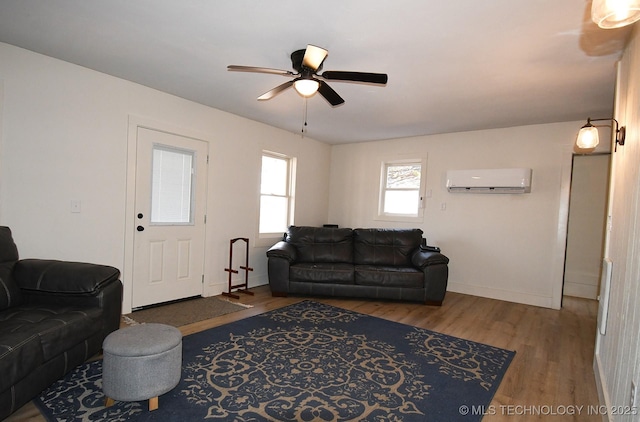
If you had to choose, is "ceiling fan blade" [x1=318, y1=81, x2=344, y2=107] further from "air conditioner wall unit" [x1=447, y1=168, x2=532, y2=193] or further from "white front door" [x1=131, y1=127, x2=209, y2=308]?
"air conditioner wall unit" [x1=447, y1=168, x2=532, y2=193]

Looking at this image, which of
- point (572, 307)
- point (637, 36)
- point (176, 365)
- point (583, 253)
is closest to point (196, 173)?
point (176, 365)

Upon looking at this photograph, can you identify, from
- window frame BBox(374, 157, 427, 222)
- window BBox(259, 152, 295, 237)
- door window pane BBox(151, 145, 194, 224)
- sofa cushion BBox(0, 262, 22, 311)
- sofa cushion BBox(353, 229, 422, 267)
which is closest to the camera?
sofa cushion BBox(0, 262, 22, 311)

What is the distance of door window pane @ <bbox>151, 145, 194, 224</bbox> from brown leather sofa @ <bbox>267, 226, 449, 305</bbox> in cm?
128

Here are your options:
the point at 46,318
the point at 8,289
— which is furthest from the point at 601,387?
the point at 8,289

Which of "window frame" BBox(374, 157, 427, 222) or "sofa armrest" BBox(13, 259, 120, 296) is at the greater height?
"window frame" BBox(374, 157, 427, 222)

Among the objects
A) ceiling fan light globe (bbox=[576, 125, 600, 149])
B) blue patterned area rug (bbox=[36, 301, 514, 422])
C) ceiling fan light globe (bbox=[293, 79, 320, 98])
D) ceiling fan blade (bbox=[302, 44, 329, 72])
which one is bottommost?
blue patterned area rug (bbox=[36, 301, 514, 422])

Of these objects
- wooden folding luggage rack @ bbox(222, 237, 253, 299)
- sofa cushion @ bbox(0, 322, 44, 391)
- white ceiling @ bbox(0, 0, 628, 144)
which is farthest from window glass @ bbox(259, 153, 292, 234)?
sofa cushion @ bbox(0, 322, 44, 391)

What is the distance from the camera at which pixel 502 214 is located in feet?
15.1

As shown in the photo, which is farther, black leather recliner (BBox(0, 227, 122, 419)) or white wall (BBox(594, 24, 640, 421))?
black leather recliner (BBox(0, 227, 122, 419))

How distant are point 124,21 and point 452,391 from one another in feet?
11.4

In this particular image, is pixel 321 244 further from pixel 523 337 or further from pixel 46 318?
pixel 46 318

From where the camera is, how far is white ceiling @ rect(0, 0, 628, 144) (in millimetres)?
2027

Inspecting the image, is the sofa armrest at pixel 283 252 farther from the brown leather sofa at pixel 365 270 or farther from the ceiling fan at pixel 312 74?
the ceiling fan at pixel 312 74

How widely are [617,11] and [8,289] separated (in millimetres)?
3679
